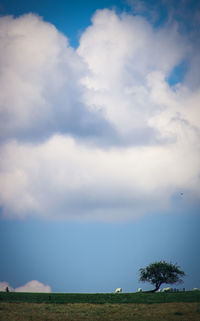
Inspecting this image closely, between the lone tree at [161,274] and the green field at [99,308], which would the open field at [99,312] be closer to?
the green field at [99,308]

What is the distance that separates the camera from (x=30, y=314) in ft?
143

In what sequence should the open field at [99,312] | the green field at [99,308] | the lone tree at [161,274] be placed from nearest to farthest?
the open field at [99,312]
the green field at [99,308]
the lone tree at [161,274]

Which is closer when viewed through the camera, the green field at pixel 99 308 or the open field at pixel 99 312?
the open field at pixel 99 312

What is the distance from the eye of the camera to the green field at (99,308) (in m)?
42.3

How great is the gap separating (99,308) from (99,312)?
2.91m

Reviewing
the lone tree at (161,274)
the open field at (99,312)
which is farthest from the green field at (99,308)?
the lone tree at (161,274)

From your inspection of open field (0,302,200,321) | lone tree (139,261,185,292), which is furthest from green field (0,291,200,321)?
lone tree (139,261,185,292)

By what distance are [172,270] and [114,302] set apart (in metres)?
40.7

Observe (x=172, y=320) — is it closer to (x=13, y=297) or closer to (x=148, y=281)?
(x=13, y=297)

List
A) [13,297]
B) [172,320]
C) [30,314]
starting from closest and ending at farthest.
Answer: [172,320] → [30,314] → [13,297]

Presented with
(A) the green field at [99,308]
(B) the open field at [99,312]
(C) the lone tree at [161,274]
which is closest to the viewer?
(B) the open field at [99,312]

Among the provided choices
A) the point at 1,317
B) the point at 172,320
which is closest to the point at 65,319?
the point at 1,317

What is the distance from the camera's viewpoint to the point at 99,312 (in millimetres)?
46156

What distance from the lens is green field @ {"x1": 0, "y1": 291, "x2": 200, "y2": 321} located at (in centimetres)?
4231
